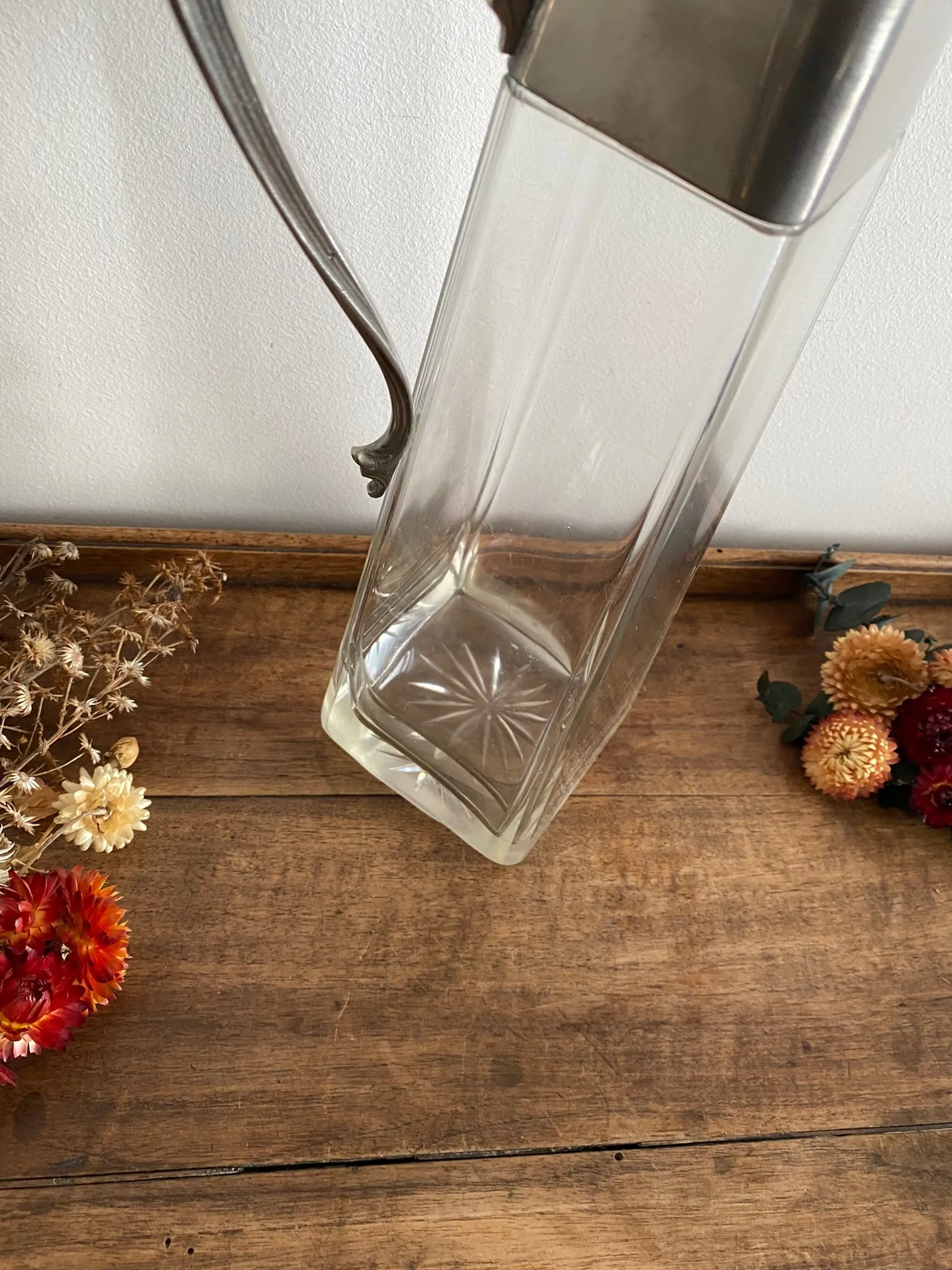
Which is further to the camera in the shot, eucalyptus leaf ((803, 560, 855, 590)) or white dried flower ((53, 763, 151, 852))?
eucalyptus leaf ((803, 560, 855, 590))

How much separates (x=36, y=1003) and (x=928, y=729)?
0.43 meters

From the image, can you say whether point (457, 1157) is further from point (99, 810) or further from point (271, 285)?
point (271, 285)

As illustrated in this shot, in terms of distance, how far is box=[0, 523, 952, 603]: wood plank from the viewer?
53 cm

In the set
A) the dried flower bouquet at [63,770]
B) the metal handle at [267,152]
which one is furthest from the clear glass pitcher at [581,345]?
the dried flower bouquet at [63,770]

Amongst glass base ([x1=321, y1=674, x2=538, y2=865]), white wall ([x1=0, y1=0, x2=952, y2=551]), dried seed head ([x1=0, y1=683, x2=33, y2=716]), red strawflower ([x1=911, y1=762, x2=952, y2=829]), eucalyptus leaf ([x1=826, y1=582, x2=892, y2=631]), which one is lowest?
glass base ([x1=321, y1=674, x2=538, y2=865])

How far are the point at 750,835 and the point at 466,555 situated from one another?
8.2 inches

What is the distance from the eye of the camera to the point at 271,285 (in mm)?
449

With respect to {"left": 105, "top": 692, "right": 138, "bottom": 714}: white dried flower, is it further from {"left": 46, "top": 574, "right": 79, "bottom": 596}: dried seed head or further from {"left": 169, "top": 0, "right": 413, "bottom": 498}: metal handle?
{"left": 169, "top": 0, "right": 413, "bottom": 498}: metal handle

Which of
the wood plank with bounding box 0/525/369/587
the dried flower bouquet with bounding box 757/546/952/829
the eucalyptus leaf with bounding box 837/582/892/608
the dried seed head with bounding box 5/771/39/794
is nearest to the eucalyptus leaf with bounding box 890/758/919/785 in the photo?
the dried flower bouquet with bounding box 757/546/952/829

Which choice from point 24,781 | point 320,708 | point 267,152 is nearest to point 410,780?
point 320,708

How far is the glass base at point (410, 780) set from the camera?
1.47ft

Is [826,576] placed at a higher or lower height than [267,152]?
lower

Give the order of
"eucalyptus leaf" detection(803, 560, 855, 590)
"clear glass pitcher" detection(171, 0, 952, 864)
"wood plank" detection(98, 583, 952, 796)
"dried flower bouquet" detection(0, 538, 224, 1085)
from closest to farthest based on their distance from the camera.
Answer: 1. "clear glass pitcher" detection(171, 0, 952, 864)
2. "dried flower bouquet" detection(0, 538, 224, 1085)
3. "wood plank" detection(98, 583, 952, 796)
4. "eucalyptus leaf" detection(803, 560, 855, 590)

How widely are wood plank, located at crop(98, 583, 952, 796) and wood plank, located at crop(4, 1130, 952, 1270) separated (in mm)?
174
